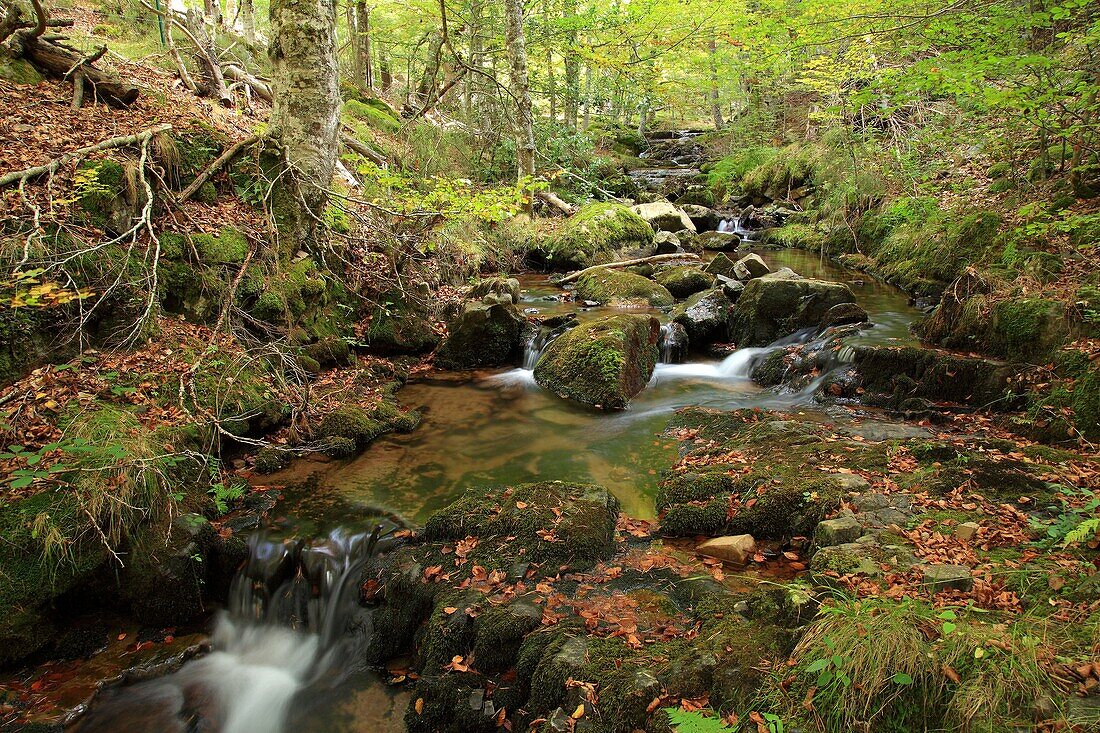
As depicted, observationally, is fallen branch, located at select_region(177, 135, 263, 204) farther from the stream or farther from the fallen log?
the stream

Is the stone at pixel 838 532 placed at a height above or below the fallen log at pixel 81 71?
below

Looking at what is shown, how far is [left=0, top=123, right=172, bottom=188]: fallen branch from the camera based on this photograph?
5.08 m

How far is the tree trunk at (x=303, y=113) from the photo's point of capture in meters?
6.45

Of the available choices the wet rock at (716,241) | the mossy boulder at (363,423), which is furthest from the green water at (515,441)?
the wet rock at (716,241)

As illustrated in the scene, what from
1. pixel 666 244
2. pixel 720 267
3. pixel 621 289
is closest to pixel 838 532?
pixel 621 289

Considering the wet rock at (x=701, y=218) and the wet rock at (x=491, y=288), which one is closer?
→ the wet rock at (x=491, y=288)

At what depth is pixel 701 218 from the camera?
58.6ft

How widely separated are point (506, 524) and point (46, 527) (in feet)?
10.5

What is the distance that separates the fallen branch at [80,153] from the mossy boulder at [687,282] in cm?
883

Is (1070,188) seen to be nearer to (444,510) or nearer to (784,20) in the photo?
(784,20)

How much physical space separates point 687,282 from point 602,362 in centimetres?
485

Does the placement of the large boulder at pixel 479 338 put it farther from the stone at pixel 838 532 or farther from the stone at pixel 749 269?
the stone at pixel 838 532

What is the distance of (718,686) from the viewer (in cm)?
257

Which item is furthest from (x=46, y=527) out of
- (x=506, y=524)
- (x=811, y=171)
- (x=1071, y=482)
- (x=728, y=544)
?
(x=811, y=171)
